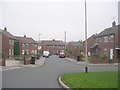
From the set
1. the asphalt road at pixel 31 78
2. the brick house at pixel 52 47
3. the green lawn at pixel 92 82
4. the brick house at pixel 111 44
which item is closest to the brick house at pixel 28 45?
the brick house at pixel 52 47

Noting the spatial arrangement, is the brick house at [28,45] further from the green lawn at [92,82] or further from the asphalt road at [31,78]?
the green lawn at [92,82]

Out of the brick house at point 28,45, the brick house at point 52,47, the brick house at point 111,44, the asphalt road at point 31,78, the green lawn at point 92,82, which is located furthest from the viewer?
the brick house at point 52,47

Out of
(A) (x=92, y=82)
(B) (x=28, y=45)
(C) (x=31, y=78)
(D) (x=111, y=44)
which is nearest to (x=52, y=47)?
(B) (x=28, y=45)

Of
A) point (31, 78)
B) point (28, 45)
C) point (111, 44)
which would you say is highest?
point (28, 45)

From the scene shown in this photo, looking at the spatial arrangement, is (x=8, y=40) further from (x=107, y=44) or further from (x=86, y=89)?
(x=86, y=89)

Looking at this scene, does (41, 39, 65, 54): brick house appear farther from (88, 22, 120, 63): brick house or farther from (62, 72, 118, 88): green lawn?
(62, 72, 118, 88): green lawn

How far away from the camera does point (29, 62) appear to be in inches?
1515

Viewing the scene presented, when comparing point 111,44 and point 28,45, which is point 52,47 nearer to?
point 28,45

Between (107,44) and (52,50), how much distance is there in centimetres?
8111

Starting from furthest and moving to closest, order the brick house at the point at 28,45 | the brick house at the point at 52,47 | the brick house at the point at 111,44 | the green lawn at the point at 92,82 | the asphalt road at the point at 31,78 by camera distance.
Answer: the brick house at the point at 52,47, the brick house at the point at 28,45, the brick house at the point at 111,44, the asphalt road at the point at 31,78, the green lawn at the point at 92,82

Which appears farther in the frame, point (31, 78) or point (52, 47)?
point (52, 47)

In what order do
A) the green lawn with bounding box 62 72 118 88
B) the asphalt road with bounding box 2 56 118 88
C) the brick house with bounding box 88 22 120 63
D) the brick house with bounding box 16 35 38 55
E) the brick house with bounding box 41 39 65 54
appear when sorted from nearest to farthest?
the green lawn with bounding box 62 72 118 88 < the asphalt road with bounding box 2 56 118 88 < the brick house with bounding box 88 22 120 63 < the brick house with bounding box 16 35 38 55 < the brick house with bounding box 41 39 65 54

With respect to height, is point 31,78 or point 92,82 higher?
point 92,82

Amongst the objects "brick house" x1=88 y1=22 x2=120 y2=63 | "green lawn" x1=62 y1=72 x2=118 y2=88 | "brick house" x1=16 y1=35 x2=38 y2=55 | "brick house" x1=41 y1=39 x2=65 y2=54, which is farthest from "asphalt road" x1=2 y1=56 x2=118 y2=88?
"brick house" x1=41 y1=39 x2=65 y2=54
